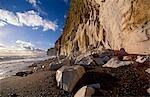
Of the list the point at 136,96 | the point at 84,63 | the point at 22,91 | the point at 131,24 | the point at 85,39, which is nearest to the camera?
the point at 136,96

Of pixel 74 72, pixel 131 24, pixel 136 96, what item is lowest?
pixel 136 96

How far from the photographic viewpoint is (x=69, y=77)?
10133mm

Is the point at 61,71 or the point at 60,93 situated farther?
the point at 61,71

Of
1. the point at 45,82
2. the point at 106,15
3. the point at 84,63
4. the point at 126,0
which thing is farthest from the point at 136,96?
the point at 106,15

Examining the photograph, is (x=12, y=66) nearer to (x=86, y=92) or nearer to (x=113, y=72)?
(x=113, y=72)

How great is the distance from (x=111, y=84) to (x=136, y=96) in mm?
1358

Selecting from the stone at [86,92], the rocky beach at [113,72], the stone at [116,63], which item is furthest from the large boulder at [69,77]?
the stone at [116,63]

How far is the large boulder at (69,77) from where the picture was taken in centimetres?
1000

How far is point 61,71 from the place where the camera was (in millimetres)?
10648

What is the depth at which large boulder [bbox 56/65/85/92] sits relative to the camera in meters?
10.0

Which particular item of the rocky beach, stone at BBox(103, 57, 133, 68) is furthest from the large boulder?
stone at BBox(103, 57, 133, 68)

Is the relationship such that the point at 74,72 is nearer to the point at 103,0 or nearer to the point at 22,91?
the point at 22,91

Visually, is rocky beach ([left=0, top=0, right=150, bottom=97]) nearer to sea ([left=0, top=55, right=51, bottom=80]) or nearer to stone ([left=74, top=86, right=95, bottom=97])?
stone ([left=74, top=86, right=95, bottom=97])

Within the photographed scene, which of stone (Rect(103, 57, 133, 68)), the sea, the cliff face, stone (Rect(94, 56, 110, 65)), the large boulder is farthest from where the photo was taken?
the sea
